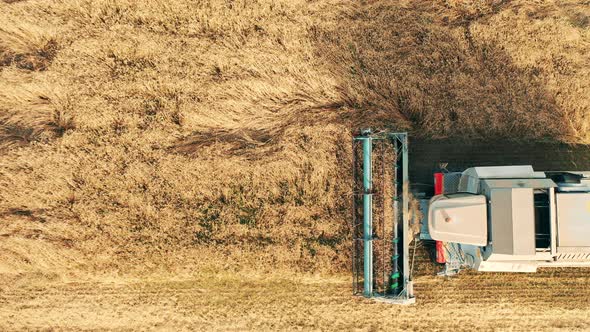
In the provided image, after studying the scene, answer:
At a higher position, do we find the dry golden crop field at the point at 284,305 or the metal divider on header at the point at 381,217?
the metal divider on header at the point at 381,217

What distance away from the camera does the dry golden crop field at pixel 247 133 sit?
5461mm

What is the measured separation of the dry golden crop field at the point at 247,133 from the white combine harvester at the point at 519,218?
1.02 metres

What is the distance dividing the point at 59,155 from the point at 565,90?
7.11 meters

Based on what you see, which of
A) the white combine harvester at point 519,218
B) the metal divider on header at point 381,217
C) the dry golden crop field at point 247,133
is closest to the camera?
the white combine harvester at point 519,218

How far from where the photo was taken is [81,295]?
18.2 feet

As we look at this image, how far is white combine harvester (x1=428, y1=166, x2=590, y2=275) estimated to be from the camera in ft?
14.7

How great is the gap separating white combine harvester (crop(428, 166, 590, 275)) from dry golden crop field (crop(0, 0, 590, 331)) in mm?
1016

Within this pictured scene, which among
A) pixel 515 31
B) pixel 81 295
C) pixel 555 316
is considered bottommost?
pixel 555 316

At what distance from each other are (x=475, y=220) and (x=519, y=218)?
0.46m

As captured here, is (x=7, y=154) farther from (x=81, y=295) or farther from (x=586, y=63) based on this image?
(x=586, y=63)

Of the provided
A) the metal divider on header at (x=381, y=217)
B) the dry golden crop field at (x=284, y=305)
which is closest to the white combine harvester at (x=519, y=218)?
the metal divider on header at (x=381, y=217)

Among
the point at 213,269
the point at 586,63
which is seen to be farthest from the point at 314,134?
the point at 586,63

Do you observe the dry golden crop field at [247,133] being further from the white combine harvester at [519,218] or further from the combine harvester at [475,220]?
the white combine harvester at [519,218]

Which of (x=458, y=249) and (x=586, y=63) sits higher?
(x=586, y=63)
